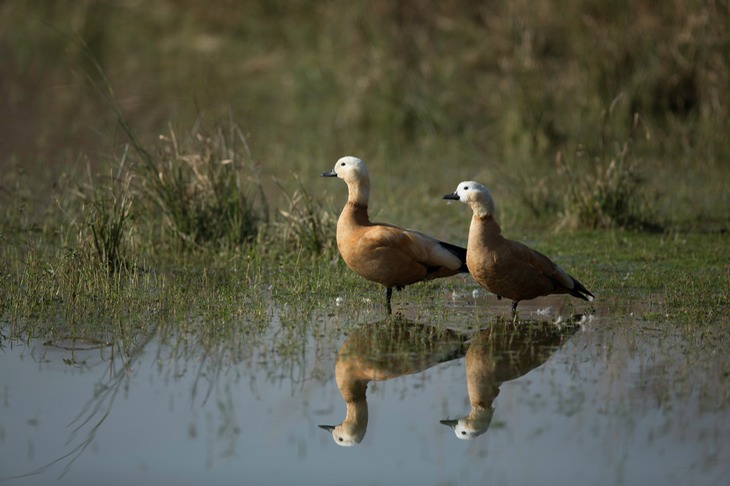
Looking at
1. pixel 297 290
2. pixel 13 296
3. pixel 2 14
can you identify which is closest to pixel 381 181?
pixel 297 290

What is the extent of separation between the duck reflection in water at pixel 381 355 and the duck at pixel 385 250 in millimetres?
301

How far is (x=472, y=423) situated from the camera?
5.27 meters

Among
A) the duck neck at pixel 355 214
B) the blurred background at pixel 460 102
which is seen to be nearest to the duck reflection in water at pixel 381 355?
the duck neck at pixel 355 214

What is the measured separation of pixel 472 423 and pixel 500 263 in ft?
5.31

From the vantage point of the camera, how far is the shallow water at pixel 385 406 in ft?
15.7

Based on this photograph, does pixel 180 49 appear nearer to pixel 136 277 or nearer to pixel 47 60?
pixel 47 60

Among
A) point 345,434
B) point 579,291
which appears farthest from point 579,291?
point 345,434

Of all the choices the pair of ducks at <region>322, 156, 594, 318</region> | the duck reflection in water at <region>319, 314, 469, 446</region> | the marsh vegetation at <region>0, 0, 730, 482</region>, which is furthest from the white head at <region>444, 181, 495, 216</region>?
the duck reflection in water at <region>319, 314, 469, 446</region>

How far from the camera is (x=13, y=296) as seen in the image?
7137 mm

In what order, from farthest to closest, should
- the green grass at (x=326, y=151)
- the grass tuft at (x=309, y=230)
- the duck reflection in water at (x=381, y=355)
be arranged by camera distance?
the grass tuft at (x=309, y=230) < the green grass at (x=326, y=151) < the duck reflection in water at (x=381, y=355)

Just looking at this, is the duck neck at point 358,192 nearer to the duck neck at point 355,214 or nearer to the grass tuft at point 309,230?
the duck neck at point 355,214

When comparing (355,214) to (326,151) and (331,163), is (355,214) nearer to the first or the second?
(331,163)

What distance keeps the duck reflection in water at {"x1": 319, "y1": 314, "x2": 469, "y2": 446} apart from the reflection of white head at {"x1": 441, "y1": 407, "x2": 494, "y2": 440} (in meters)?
0.39

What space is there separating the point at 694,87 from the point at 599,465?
858 centimetres
